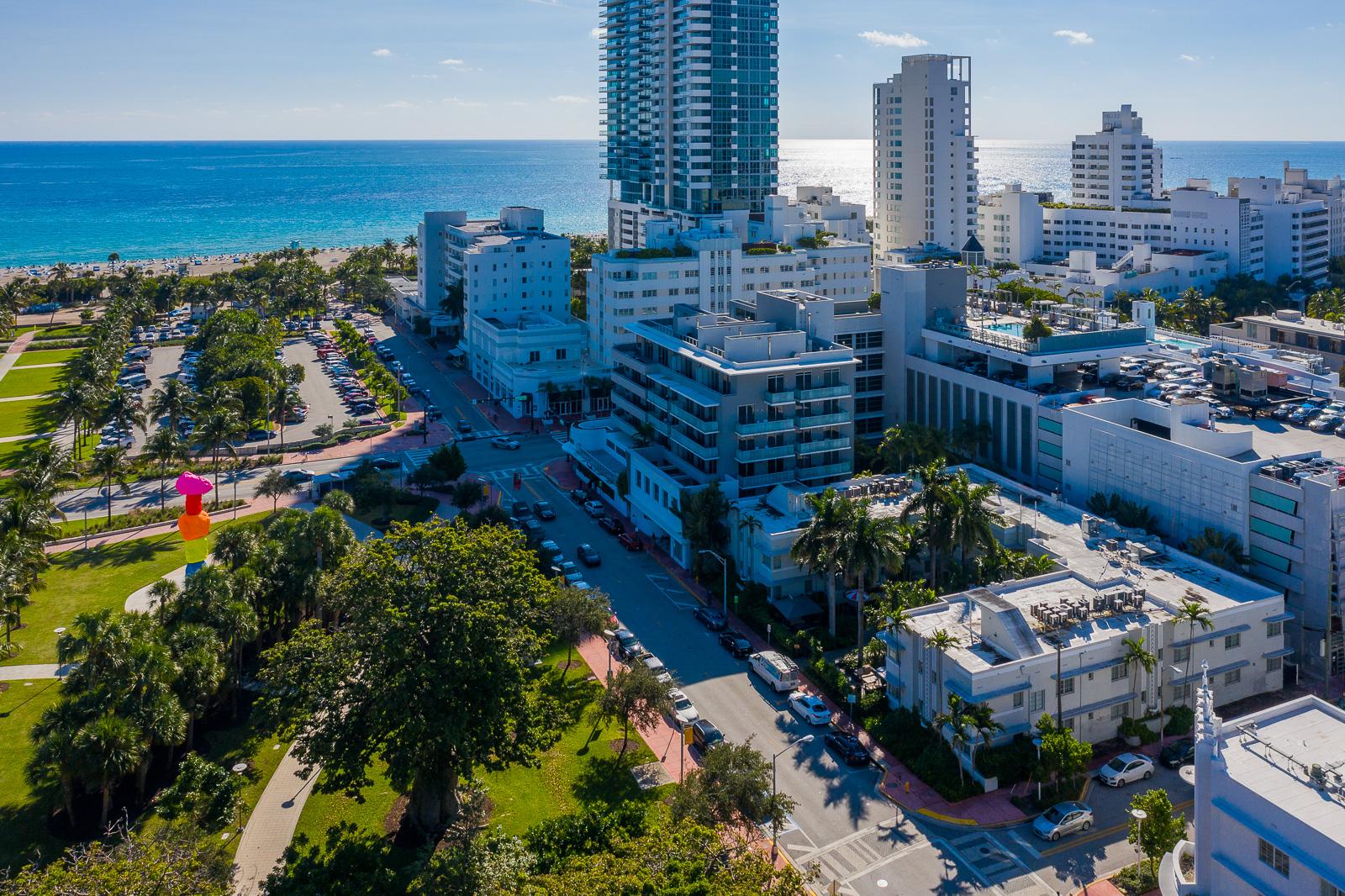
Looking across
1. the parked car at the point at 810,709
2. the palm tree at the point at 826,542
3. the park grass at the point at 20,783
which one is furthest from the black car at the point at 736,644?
the park grass at the point at 20,783

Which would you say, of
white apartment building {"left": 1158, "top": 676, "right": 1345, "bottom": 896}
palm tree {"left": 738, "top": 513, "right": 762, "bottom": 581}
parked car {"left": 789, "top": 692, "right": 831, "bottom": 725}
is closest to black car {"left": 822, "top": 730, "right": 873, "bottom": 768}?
parked car {"left": 789, "top": 692, "right": 831, "bottom": 725}

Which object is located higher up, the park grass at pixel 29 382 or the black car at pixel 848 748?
the park grass at pixel 29 382

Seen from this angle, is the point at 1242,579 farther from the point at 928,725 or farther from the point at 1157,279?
the point at 1157,279

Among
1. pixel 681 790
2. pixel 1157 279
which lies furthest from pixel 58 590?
pixel 1157 279

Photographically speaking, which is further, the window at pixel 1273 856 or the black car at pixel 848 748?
the black car at pixel 848 748

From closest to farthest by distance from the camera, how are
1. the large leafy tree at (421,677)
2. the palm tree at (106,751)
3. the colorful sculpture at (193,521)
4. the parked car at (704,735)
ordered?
the large leafy tree at (421,677), the palm tree at (106,751), the parked car at (704,735), the colorful sculpture at (193,521)

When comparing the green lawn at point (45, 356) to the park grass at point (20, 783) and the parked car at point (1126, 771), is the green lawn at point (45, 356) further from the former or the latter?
the parked car at point (1126, 771)

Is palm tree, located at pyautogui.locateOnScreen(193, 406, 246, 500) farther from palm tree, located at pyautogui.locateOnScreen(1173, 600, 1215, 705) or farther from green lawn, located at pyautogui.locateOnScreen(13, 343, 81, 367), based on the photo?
palm tree, located at pyautogui.locateOnScreen(1173, 600, 1215, 705)
